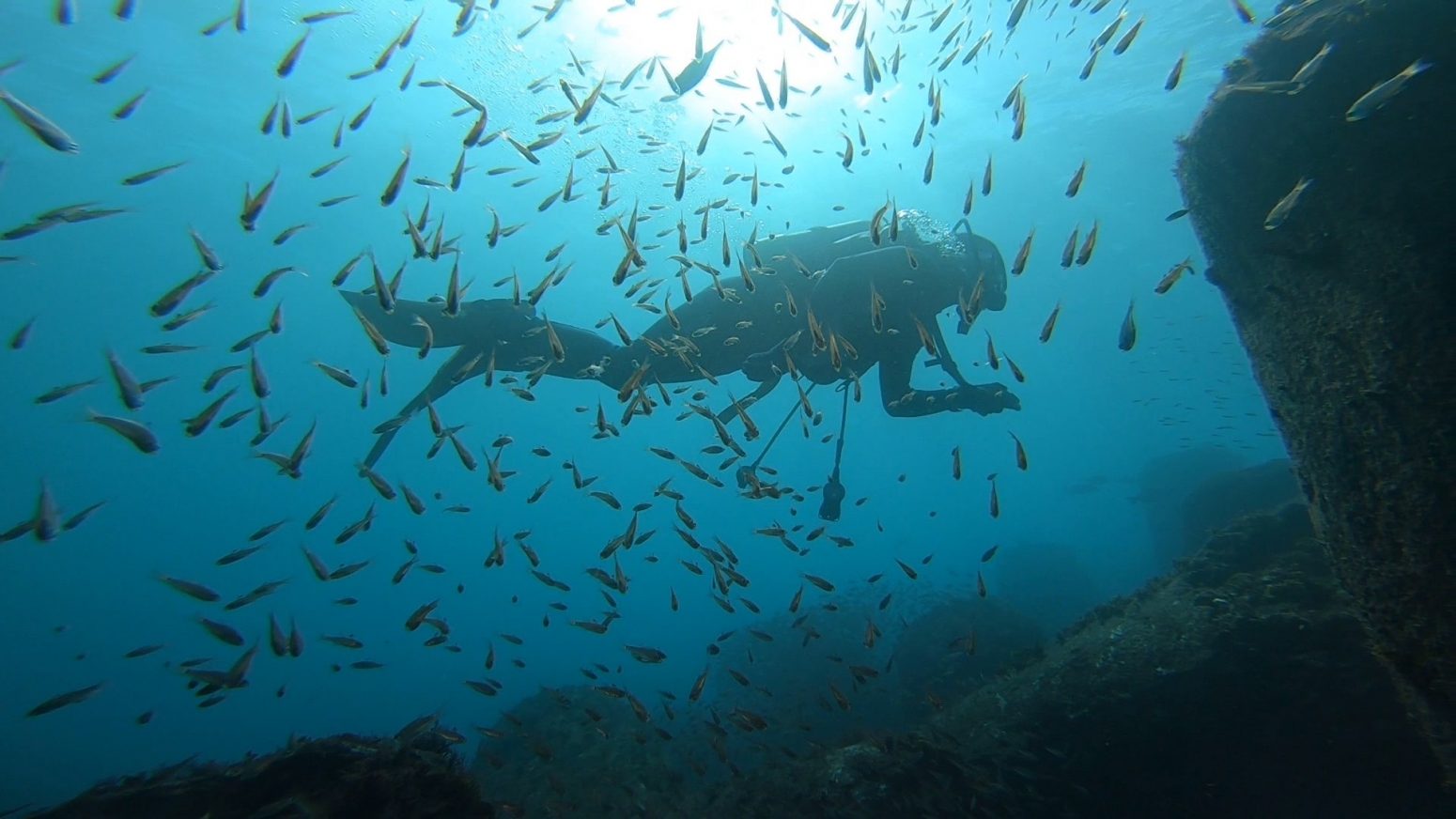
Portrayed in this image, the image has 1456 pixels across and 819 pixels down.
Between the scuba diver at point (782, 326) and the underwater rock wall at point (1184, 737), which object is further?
the scuba diver at point (782, 326)

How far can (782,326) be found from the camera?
30.1ft

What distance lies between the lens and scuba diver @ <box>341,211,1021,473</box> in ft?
25.8

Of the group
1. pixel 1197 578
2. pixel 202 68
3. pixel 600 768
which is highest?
pixel 202 68

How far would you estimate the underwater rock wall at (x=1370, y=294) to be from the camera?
139 inches

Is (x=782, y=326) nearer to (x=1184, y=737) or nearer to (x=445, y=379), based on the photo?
(x=445, y=379)

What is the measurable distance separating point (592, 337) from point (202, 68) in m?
29.0

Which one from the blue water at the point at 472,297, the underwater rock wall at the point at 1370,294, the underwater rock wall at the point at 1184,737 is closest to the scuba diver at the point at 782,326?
the blue water at the point at 472,297

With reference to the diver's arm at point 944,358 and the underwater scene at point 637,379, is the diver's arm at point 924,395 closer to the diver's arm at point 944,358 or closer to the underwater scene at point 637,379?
the underwater scene at point 637,379

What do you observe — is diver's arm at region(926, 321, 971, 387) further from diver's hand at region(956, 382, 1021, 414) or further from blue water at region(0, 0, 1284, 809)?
blue water at region(0, 0, 1284, 809)

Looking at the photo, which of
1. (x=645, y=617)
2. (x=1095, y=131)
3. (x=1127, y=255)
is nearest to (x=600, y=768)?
(x=1095, y=131)

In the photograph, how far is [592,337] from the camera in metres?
9.33

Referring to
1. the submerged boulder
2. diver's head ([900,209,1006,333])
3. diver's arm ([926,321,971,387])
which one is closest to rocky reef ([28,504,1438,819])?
the submerged boulder

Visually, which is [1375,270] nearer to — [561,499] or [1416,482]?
[1416,482]

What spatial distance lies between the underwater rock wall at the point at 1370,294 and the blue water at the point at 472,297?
6466 millimetres
